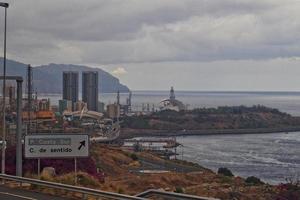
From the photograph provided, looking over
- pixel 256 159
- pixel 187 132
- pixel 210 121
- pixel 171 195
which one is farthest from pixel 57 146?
pixel 210 121

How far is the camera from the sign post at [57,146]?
59.6ft

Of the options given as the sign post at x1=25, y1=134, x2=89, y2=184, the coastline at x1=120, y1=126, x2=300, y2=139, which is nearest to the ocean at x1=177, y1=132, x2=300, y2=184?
the sign post at x1=25, y1=134, x2=89, y2=184

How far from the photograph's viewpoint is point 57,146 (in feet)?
60.4

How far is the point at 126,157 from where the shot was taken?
6316 centimetres

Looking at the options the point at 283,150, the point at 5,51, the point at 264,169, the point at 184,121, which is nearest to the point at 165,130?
the point at 184,121

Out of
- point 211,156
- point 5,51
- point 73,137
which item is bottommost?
point 211,156

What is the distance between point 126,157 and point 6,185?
145ft

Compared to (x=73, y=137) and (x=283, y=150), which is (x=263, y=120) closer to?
(x=283, y=150)

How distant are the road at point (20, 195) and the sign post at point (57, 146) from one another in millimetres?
1407

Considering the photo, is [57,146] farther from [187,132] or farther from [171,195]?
[187,132]

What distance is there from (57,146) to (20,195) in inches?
103

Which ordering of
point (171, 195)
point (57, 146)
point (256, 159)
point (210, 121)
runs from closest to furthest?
point (171, 195) → point (57, 146) → point (256, 159) → point (210, 121)

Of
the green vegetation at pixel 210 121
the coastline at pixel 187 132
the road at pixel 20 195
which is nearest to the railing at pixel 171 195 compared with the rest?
the road at pixel 20 195

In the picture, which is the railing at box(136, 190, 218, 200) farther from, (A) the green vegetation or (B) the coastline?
(A) the green vegetation
